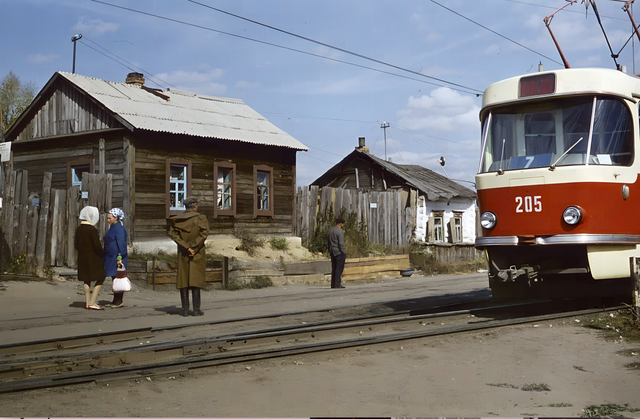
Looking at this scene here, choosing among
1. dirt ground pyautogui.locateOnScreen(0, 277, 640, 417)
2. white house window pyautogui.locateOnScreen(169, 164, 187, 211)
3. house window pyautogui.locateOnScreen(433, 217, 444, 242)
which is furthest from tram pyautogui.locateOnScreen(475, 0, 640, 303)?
house window pyautogui.locateOnScreen(433, 217, 444, 242)

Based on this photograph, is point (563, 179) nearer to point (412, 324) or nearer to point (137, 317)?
point (412, 324)

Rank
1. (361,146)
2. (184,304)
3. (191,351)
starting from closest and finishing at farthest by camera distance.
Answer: (191,351) → (184,304) → (361,146)

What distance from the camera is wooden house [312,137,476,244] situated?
105 ft

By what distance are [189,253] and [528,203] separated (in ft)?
17.6

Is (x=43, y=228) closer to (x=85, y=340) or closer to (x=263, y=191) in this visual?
(x=85, y=340)

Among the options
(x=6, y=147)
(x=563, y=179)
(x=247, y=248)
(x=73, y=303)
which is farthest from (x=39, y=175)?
(x=563, y=179)

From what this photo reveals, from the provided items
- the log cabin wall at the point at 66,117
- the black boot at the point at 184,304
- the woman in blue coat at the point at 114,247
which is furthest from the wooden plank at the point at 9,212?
the black boot at the point at 184,304

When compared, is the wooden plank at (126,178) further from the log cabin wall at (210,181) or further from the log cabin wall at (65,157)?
the log cabin wall at (210,181)

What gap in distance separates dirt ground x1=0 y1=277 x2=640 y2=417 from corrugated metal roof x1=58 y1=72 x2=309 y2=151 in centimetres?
1451

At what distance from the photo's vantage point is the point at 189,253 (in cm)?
1102

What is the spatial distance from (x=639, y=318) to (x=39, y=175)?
2015cm

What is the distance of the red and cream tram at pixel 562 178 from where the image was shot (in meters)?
9.35

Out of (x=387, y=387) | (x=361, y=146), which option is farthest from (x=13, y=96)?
(x=387, y=387)

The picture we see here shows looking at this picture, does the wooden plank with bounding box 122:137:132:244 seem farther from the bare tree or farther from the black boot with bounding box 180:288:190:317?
the bare tree
